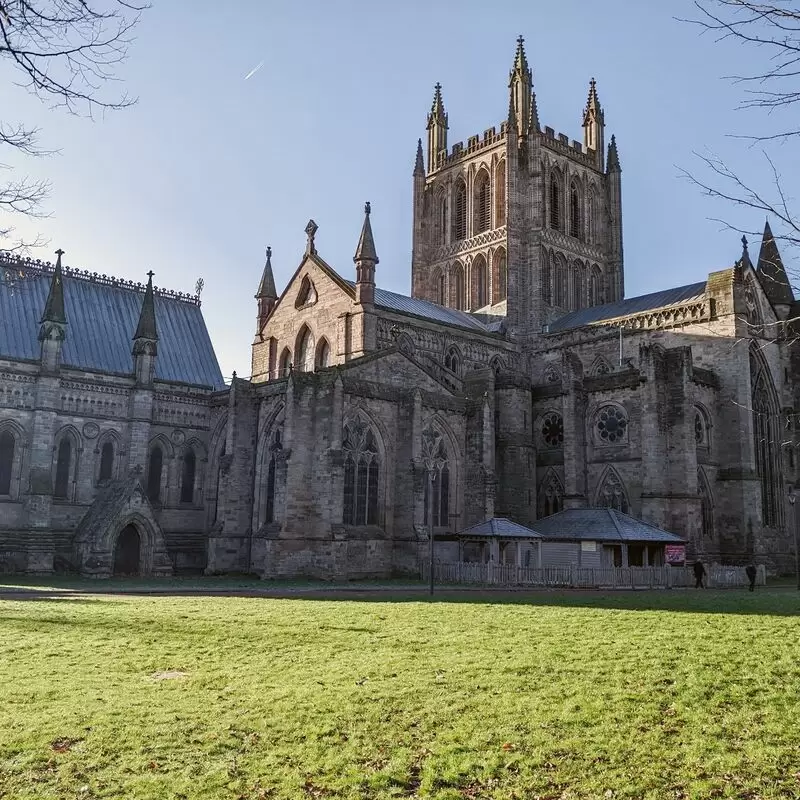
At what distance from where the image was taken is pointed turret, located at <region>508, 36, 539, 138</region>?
211ft

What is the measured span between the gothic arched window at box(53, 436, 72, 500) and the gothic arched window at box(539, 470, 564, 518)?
25419mm

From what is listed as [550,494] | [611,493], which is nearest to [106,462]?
[550,494]

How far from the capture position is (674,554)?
3778cm

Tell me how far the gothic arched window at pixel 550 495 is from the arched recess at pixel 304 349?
1637cm

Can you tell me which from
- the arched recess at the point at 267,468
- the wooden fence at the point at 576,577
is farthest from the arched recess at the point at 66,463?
the wooden fence at the point at 576,577

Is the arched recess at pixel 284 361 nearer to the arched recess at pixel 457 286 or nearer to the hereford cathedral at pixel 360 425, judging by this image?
the hereford cathedral at pixel 360 425

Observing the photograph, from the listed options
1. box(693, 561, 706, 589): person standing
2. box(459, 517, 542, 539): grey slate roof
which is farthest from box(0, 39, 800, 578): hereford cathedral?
box(693, 561, 706, 589): person standing

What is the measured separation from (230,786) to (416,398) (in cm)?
3108

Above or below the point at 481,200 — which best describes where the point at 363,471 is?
below

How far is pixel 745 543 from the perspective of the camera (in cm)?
4378

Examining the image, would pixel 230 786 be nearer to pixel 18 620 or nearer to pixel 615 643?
pixel 615 643

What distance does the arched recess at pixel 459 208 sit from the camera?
6781 centimetres

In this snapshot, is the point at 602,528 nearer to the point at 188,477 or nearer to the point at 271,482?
the point at 271,482

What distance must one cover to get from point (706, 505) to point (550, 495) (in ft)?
27.3
